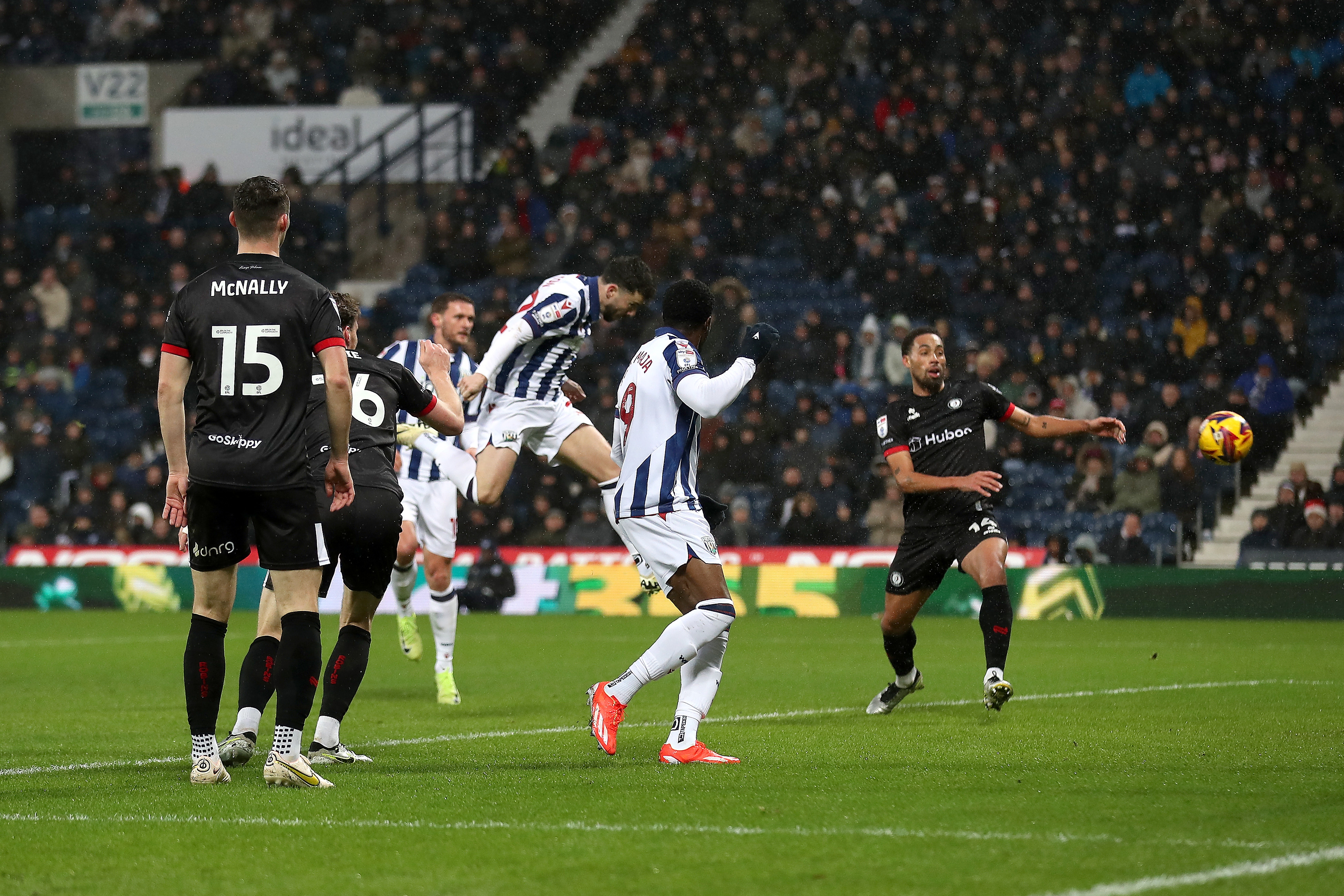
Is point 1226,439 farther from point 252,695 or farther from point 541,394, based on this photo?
point 252,695

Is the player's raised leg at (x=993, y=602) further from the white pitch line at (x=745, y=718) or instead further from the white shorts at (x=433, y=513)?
the white shorts at (x=433, y=513)

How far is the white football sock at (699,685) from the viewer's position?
25.9 feet

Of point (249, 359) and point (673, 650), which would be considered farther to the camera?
point (673, 650)

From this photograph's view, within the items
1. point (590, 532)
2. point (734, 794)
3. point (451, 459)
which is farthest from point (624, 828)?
point (590, 532)

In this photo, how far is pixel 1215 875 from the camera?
197 inches

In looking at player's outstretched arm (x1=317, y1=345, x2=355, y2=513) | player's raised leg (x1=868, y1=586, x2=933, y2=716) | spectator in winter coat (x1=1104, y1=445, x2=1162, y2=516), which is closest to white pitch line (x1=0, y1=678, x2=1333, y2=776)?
player's raised leg (x1=868, y1=586, x2=933, y2=716)

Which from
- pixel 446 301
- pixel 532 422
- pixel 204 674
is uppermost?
pixel 446 301

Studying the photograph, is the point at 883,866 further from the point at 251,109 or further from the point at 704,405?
the point at 251,109

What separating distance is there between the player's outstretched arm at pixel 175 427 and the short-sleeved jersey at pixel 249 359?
A: 0.06 m

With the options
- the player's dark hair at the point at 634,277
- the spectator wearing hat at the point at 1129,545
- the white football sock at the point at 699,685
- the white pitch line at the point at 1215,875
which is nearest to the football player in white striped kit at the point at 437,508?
the player's dark hair at the point at 634,277

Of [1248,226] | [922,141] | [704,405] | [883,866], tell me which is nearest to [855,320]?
[922,141]

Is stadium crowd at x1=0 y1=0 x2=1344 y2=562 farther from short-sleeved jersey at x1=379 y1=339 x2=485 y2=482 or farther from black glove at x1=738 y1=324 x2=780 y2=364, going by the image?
black glove at x1=738 y1=324 x2=780 y2=364

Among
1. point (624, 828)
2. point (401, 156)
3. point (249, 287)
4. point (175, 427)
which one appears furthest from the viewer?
point (401, 156)

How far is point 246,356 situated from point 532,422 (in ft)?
15.2
